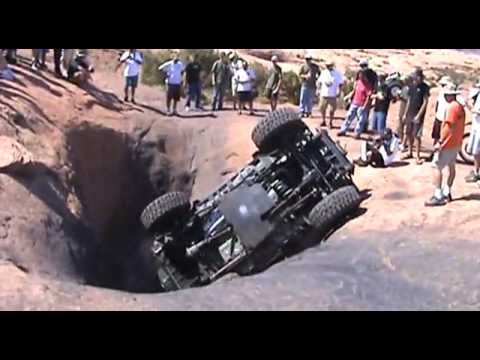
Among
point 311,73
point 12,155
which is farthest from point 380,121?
point 12,155

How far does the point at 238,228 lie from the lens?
47.9 ft

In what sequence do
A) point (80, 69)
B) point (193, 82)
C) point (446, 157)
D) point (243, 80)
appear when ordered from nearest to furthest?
point (446, 157)
point (243, 80)
point (80, 69)
point (193, 82)

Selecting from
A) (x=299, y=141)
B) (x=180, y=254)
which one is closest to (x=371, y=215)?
(x=299, y=141)

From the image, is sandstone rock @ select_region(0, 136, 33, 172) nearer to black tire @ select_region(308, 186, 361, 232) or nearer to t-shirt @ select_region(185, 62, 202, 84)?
black tire @ select_region(308, 186, 361, 232)

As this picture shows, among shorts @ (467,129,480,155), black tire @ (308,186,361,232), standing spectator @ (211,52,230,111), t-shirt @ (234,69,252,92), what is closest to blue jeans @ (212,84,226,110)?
standing spectator @ (211,52,230,111)

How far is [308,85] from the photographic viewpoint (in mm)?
20969

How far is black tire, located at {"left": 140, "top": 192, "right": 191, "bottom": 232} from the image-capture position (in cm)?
1567

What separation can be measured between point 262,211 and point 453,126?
112 inches

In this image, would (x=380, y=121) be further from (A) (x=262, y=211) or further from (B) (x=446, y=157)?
(A) (x=262, y=211)

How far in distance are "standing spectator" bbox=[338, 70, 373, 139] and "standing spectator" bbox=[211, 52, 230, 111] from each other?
384 centimetres
